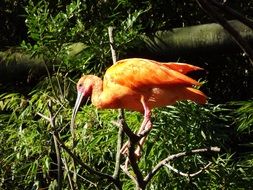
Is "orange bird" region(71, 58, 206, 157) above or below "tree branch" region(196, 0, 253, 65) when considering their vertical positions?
below

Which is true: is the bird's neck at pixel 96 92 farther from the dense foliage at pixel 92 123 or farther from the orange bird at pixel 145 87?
the dense foliage at pixel 92 123

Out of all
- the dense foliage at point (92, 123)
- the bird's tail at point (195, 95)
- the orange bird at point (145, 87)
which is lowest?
the dense foliage at point (92, 123)

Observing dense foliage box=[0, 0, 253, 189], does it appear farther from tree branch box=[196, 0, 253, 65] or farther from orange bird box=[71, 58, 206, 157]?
tree branch box=[196, 0, 253, 65]

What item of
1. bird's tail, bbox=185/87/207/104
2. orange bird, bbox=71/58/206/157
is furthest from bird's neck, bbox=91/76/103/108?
bird's tail, bbox=185/87/207/104

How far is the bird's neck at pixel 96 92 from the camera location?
149cm

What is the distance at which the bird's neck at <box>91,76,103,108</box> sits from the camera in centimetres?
A: 149

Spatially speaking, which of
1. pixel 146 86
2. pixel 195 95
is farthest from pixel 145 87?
pixel 195 95

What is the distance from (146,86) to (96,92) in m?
0.14

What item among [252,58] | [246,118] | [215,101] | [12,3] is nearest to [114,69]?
[246,118]

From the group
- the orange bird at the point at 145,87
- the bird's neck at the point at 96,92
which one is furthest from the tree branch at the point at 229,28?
the bird's neck at the point at 96,92

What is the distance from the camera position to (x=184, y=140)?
199 cm

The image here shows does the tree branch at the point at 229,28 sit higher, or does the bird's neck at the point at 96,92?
the tree branch at the point at 229,28

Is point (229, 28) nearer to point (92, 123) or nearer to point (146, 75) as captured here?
point (146, 75)

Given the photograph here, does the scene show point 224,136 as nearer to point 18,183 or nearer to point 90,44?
point 90,44
